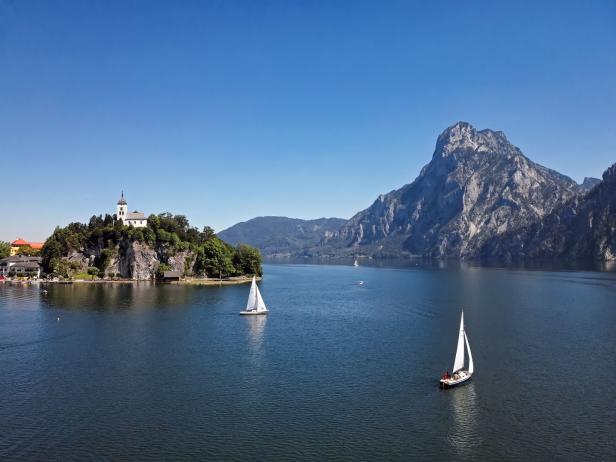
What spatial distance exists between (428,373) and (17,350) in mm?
68418

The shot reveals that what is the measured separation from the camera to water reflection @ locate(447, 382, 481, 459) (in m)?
47.0

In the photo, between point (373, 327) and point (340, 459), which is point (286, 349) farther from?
point (340, 459)

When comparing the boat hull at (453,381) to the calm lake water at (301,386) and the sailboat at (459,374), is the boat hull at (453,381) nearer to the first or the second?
the sailboat at (459,374)

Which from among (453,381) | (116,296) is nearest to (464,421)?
(453,381)

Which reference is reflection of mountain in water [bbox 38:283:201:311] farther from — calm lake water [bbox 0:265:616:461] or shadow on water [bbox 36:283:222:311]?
calm lake water [bbox 0:265:616:461]

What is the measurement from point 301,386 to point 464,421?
70.2 ft

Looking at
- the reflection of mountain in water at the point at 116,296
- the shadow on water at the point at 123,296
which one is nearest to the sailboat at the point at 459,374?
the shadow on water at the point at 123,296

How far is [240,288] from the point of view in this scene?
193m

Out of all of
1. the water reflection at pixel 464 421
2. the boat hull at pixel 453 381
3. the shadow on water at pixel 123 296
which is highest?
the shadow on water at pixel 123 296

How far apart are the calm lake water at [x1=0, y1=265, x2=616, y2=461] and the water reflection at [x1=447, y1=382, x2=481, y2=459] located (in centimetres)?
22

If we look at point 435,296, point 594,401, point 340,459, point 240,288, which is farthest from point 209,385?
point 240,288

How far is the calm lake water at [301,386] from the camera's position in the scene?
4738 cm

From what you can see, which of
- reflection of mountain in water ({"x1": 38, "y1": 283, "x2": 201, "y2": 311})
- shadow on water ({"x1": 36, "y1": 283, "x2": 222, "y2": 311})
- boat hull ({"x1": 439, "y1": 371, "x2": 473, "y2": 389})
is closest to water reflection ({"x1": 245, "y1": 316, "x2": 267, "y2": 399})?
boat hull ({"x1": 439, "y1": 371, "x2": 473, "y2": 389})

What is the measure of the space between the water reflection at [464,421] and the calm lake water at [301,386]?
0.22m
